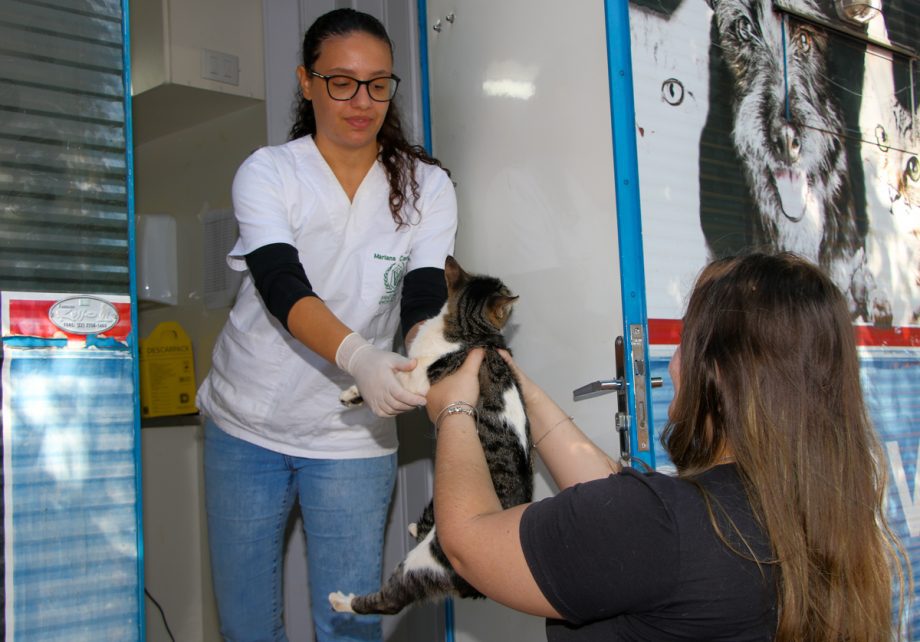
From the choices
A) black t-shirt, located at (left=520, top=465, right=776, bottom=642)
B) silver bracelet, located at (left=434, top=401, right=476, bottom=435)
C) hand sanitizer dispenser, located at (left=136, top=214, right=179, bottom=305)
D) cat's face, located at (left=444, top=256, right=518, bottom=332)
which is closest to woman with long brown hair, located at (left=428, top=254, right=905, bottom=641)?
black t-shirt, located at (left=520, top=465, right=776, bottom=642)

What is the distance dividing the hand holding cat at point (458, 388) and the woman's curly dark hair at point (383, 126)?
572 millimetres

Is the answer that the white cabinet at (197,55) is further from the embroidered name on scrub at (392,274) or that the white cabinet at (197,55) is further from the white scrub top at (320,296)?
the embroidered name on scrub at (392,274)

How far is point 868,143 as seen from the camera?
263cm

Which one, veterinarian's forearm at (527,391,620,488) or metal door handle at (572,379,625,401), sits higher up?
metal door handle at (572,379,625,401)

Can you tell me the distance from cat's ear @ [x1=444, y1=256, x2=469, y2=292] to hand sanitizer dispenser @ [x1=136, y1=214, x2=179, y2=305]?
2.01 m

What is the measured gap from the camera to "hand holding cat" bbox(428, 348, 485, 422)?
1.46 meters

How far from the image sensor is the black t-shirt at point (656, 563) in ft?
3.30

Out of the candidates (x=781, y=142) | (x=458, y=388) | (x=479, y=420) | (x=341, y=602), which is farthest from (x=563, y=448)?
Answer: (x=781, y=142)

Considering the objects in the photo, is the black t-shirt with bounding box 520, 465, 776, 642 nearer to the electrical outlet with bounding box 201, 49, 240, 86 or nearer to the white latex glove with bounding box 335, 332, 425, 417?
the white latex glove with bounding box 335, 332, 425, 417

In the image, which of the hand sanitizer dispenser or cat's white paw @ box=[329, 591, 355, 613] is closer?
cat's white paw @ box=[329, 591, 355, 613]

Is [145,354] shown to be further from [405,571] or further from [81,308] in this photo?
[405,571]

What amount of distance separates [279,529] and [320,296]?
1.95ft

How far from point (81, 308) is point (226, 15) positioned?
1896 mm

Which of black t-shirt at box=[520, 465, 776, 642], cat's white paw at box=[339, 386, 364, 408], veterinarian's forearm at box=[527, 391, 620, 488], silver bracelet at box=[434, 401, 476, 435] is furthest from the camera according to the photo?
cat's white paw at box=[339, 386, 364, 408]
